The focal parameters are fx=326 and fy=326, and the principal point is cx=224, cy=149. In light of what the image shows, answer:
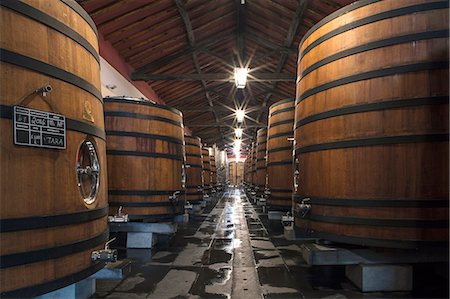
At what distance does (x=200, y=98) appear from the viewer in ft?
57.6

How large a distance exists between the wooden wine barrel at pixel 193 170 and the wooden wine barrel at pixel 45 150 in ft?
22.7

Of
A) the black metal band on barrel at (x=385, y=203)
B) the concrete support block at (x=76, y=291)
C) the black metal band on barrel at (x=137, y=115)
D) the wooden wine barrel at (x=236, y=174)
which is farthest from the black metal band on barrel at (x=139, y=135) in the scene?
the wooden wine barrel at (x=236, y=174)

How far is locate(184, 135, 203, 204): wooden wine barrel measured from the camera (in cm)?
923

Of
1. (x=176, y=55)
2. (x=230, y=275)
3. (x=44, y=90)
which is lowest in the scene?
(x=230, y=275)

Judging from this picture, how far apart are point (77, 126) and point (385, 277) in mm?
2851

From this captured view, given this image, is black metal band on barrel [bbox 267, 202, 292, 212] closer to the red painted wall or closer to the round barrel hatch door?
the round barrel hatch door

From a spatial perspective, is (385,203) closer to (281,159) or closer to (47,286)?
(47,286)

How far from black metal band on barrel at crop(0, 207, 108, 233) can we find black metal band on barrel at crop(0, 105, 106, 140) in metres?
0.53

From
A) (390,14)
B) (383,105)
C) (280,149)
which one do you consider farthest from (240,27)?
(383,105)

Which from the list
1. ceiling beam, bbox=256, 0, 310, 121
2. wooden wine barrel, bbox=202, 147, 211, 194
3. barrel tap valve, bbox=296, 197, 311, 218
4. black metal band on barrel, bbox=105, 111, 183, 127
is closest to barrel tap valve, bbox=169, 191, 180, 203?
black metal band on barrel, bbox=105, 111, 183, 127

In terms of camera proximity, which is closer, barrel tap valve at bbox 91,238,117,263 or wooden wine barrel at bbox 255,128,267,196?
barrel tap valve at bbox 91,238,117,263

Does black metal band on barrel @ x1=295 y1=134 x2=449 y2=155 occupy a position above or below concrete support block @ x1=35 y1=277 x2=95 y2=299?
above

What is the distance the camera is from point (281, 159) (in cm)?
606

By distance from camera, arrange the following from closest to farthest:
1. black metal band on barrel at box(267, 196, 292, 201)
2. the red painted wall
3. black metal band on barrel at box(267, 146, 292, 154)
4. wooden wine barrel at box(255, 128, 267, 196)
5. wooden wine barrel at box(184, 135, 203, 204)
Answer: black metal band on barrel at box(267, 196, 292, 201) → black metal band on barrel at box(267, 146, 292, 154) → the red painted wall → wooden wine barrel at box(255, 128, 267, 196) → wooden wine barrel at box(184, 135, 203, 204)
